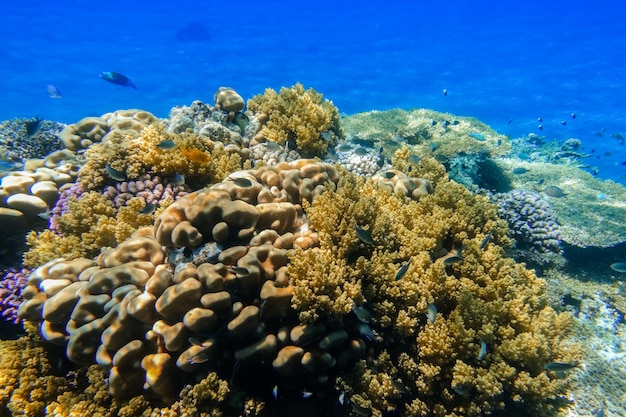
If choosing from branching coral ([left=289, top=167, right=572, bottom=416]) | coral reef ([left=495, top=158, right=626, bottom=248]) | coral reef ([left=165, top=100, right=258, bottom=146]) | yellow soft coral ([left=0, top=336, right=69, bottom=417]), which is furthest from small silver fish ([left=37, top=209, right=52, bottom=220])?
coral reef ([left=495, top=158, right=626, bottom=248])

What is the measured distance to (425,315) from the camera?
13.5ft

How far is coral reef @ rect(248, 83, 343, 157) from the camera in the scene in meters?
6.94

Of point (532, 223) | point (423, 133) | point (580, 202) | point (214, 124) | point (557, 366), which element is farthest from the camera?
point (423, 133)

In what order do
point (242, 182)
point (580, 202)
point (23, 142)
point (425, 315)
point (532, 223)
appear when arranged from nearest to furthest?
point (425, 315) < point (242, 182) < point (532, 223) < point (23, 142) < point (580, 202)

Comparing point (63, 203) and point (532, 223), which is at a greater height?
point (532, 223)

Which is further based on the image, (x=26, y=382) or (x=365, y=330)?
(x=26, y=382)

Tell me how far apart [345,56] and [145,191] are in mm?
60062

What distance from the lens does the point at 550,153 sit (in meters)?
16.6

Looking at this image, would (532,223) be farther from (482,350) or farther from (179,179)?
(179,179)

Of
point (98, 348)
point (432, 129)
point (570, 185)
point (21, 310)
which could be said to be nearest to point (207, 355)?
point (98, 348)

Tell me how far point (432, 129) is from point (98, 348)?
38.4 ft

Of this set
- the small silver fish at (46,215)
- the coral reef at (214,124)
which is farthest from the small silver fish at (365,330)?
the small silver fish at (46,215)

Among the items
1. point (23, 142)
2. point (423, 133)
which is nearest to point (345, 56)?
point (423, 133)

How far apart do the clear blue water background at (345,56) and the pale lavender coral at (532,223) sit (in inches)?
1879
